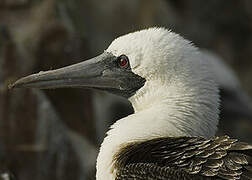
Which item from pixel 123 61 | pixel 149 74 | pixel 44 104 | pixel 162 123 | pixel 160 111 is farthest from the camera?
pixel 44 104

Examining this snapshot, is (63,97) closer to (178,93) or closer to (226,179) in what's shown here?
(178,93)

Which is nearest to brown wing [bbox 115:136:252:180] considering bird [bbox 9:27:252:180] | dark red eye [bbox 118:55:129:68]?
bird [bbox 9:27:252:180]

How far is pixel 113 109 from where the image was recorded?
46.9 feet

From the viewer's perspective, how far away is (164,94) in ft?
20.0

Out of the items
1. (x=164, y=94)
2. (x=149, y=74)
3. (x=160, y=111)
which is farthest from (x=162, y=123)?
(x=149, y=74)

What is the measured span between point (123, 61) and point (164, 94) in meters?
0.54

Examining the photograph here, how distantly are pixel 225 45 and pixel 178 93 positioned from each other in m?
13.5

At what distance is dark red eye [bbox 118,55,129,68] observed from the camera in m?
6.38

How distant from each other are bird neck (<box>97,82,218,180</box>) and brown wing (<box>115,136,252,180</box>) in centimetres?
15

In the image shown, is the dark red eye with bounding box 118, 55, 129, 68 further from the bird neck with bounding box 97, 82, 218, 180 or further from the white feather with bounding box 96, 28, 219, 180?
the bird neck with bounding box 97, 82, 218, 180

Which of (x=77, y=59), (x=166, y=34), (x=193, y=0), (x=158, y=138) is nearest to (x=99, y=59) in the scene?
(x=166, y=34)

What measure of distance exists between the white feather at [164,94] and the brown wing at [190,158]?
20 cm

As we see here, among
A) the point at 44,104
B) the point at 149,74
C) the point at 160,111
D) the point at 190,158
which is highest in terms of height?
the point at 149,74

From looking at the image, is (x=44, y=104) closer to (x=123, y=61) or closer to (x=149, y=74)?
(x=123, y=61)
